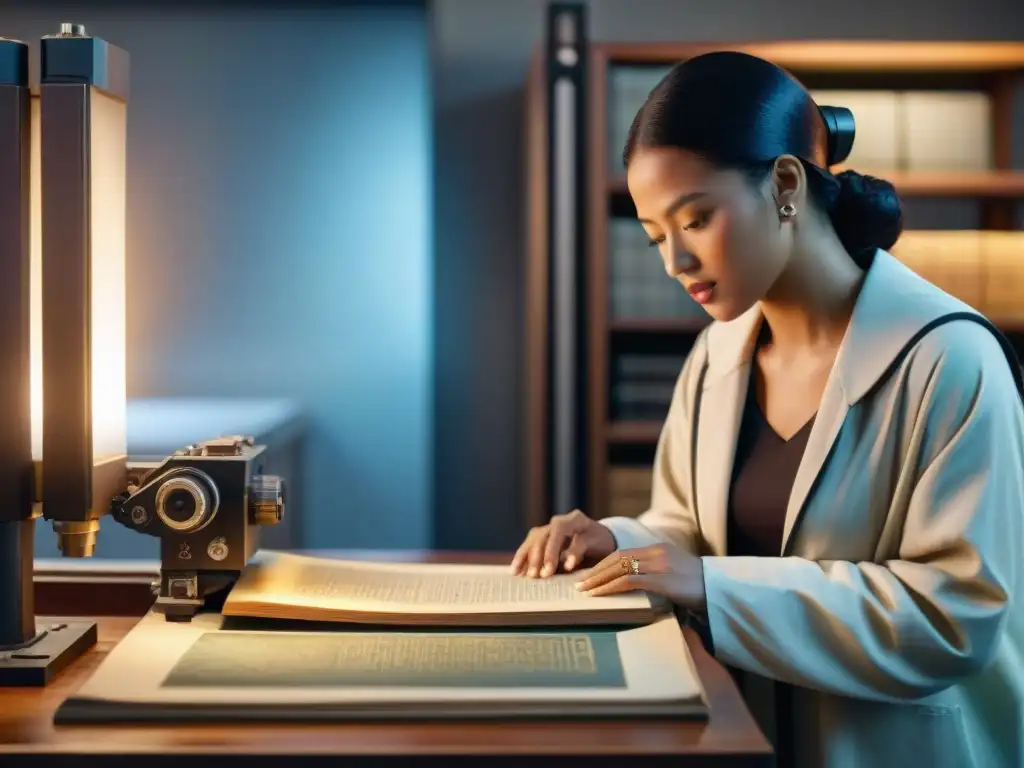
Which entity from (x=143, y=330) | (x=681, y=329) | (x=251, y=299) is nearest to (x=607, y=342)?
(x=681, y=329)

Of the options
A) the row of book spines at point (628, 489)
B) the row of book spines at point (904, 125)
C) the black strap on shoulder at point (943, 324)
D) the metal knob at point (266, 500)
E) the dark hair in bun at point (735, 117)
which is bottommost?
the row of book spines at point (628, 489)

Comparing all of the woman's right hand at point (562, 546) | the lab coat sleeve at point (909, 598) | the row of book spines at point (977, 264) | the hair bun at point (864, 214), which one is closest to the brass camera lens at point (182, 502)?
the woman's right hand at point (562, 546)

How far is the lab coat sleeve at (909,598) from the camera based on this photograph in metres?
0.92

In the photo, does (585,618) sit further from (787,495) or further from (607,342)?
(607,342)

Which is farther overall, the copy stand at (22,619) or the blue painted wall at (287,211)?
the blue painted wall at (287,211)

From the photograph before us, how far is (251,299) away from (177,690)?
2.61m

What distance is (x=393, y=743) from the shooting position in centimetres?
68

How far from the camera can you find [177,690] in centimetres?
74

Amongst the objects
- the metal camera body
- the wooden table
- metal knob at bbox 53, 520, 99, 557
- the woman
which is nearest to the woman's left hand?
the woman

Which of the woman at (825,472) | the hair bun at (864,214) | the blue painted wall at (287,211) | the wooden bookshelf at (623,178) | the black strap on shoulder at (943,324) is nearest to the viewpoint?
the woman at (825,472)

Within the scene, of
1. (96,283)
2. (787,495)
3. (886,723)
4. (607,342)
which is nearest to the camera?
(96,283)

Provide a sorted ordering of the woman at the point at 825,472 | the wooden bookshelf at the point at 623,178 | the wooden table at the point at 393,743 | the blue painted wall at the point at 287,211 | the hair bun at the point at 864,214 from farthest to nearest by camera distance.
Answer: the blue painted wall at the point at 287,211, the wooden bookshelf at the point at 623,178, the hair bun at the point at 864,214, the woman at the point at 825,472, the wooden table at the point at 393,743

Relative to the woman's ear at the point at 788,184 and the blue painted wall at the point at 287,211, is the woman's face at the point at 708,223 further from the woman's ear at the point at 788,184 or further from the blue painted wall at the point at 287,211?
the blue painted wall at the point at 287,211

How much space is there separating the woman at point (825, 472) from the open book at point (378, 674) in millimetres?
132
